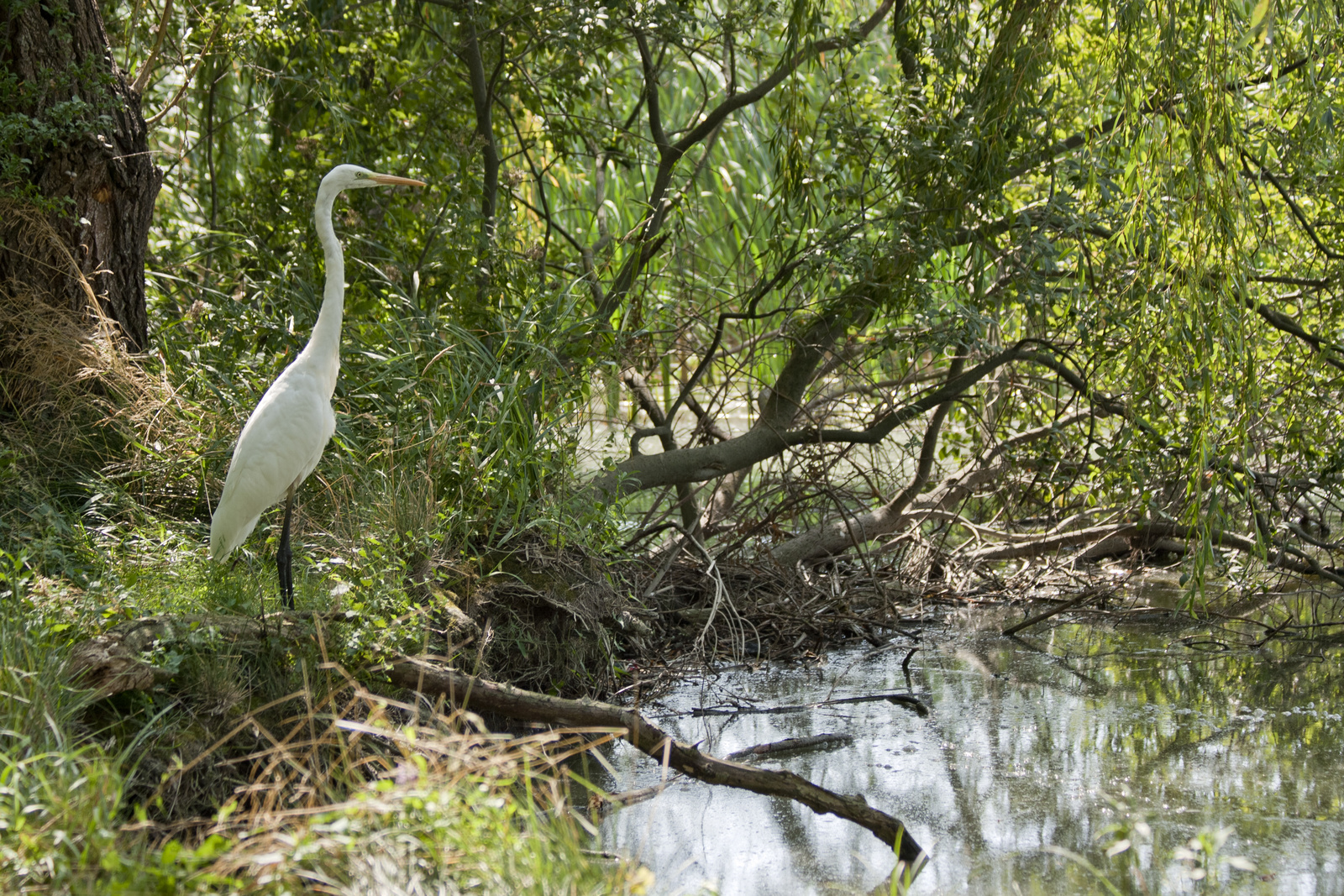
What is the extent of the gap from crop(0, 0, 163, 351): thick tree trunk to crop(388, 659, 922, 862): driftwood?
8.46 ft

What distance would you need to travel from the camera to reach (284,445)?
11.3 feet

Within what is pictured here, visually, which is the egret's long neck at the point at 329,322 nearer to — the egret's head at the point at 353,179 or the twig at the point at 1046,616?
the egret's head at the point at 353,179

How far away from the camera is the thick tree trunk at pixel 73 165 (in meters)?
4.16

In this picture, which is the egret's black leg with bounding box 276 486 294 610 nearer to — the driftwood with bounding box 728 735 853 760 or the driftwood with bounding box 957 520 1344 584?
the driftwood with bounding box 728 735 853 760

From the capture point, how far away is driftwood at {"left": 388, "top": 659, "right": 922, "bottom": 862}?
2.48 metres

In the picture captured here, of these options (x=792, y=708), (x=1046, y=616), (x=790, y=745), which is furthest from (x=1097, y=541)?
(x=790, y=745)

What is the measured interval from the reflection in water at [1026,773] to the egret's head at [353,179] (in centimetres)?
223

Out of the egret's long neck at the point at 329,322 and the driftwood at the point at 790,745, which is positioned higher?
the egret's long neck at the point at 329,322

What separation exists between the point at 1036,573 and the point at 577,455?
2.62 meters

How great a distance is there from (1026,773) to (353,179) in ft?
10.2

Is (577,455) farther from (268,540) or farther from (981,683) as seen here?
(981,683)

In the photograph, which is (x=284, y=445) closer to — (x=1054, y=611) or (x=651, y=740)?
(x=651, y=740)

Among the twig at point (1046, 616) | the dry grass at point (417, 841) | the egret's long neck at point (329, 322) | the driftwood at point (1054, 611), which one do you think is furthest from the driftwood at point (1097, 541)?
the dry grass at point (417, 841)

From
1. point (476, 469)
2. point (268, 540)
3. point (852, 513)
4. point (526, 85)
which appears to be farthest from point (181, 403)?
point (852, 513)
